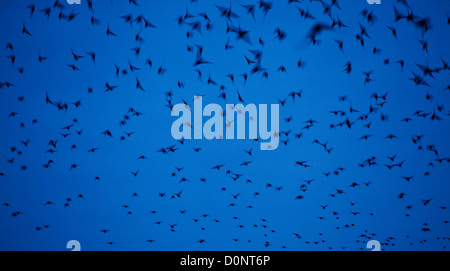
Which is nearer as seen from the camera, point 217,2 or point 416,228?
point 217,2

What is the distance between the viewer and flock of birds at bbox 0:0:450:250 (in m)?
1.76

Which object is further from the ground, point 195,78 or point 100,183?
point 195,78

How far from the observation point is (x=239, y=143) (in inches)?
73.4

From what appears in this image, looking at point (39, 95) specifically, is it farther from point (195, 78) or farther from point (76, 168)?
point (195, 78)

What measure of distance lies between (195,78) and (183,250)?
1.37 meters

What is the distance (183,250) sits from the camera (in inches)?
76.7

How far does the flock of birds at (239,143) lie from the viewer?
1.76 meters

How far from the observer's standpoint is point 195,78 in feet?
5.97
